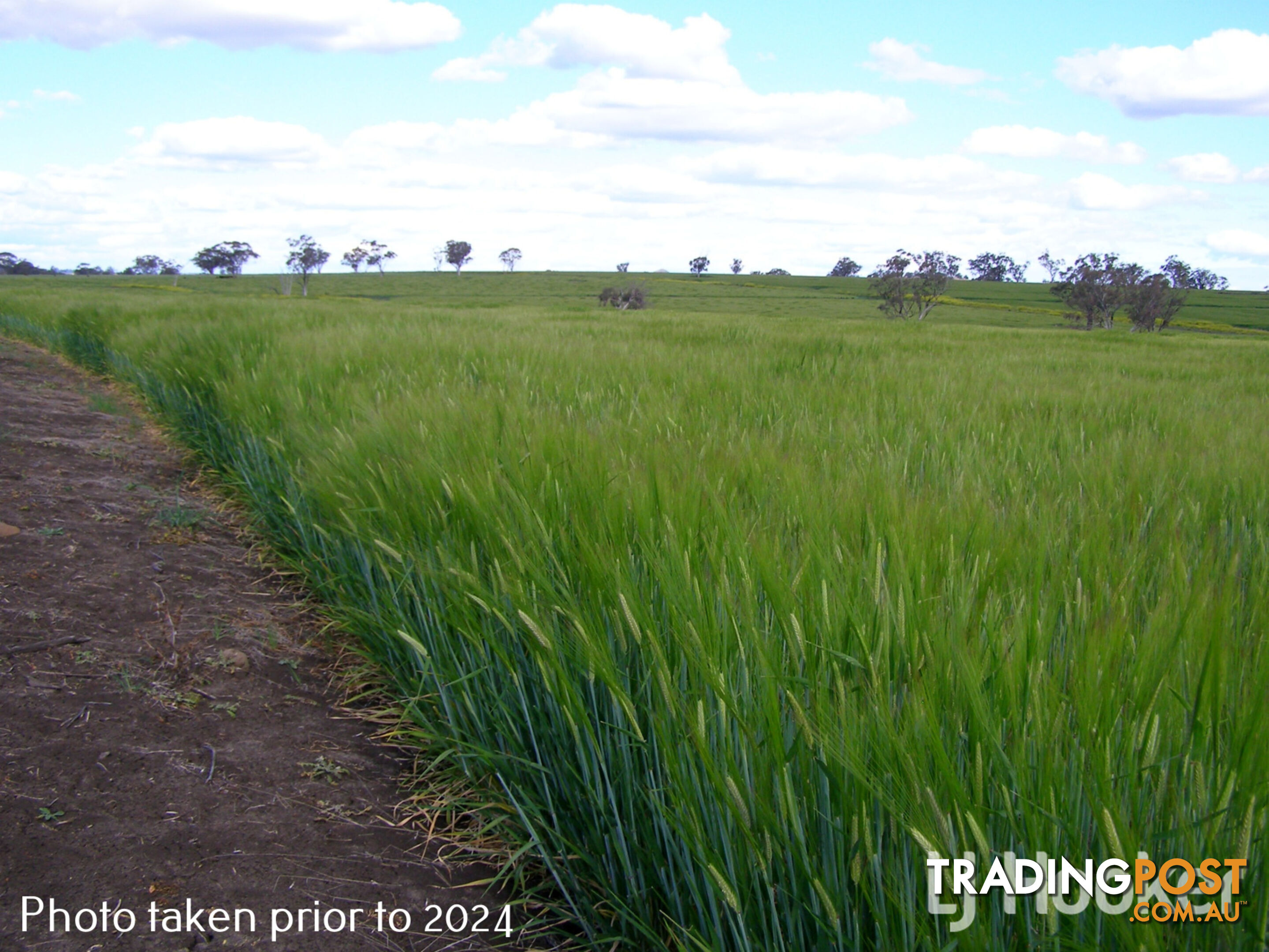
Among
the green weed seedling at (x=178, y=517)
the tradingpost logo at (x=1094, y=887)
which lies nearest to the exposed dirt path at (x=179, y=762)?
the green weed seedling at (x=178, y=517)

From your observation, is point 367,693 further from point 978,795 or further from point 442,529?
point 978,795

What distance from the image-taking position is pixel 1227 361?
7.91 metres

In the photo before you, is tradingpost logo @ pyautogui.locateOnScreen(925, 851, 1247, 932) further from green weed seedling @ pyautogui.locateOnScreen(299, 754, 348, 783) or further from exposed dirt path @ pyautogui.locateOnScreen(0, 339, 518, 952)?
green weed seedling @ pyautogui.locateOnScreen(299, 754, 348, 783)

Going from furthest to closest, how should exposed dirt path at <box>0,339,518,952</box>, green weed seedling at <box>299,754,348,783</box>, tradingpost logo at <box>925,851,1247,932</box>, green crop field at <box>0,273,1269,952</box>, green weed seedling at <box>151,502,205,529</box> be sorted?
green weed seedling at <box>151,502,205,529</box>, green weed seedling at <box>299,754,348,783</box>, exposed dirt path at <box>0,339,518,952</box>, green crop field at <box>0,273,1269,952</box>, tradingpost logo at <box>925,851,1247,932</box>

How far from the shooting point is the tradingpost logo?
30.8 inches

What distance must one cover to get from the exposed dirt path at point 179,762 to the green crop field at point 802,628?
221 millimetres

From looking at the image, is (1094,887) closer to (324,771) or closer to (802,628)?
(802,628)

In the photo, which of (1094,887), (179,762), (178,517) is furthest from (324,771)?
(178,517)

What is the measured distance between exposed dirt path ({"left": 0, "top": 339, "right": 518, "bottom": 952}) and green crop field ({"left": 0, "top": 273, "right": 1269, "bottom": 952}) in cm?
22

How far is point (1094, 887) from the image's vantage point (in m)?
0.84

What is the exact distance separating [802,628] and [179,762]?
4.85ft

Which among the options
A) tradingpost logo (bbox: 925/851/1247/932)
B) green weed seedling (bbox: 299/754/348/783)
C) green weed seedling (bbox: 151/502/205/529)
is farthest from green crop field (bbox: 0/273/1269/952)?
green weed seedling (bbox: 151/502/205/529)

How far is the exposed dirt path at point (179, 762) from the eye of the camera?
4.73 ft

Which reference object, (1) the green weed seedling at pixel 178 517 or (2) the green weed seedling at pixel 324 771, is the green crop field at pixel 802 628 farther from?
(1) the green weed seedling at pixel 178 517
